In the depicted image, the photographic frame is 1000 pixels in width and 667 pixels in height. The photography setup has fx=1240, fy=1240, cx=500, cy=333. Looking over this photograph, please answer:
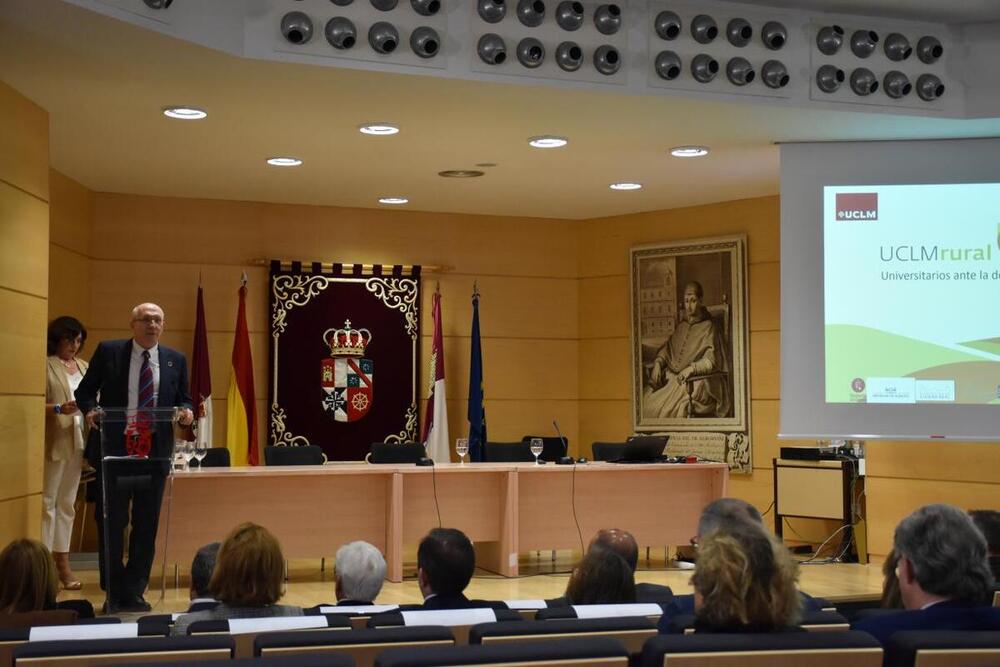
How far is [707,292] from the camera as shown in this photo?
1064cm

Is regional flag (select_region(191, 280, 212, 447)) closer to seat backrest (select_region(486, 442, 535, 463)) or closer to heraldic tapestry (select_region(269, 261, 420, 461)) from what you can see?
heraldic tapestry (select_region(269, 261, 420, 461))

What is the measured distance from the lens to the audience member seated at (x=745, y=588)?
278 cm

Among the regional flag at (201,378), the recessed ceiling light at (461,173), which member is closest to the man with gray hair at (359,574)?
the recessed ceiling light at (461,173)

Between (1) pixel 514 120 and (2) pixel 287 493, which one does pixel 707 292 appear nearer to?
(1) pixel 514 120

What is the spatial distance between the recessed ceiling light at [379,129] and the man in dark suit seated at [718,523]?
4291mm

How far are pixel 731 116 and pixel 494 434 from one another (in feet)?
15.8

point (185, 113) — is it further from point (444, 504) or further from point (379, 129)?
point (444, 504)

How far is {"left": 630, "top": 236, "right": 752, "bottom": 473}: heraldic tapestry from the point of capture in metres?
10.4

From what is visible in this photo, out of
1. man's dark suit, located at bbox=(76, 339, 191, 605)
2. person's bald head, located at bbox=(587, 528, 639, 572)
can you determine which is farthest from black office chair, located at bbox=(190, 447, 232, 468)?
person's bald head, located at bbox=(587, 528, 639, 572)

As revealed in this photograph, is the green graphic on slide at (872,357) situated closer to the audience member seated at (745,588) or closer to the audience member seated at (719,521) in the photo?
the audience member seated at (719,521)

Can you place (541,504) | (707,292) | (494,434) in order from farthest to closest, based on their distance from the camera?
(494,434) < (707,292) < (541,504)

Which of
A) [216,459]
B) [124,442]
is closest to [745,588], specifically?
[124,442]

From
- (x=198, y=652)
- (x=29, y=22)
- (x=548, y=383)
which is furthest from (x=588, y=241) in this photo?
(x=198, y=652)

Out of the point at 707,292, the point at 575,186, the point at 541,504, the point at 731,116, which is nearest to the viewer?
the point at 731,116
